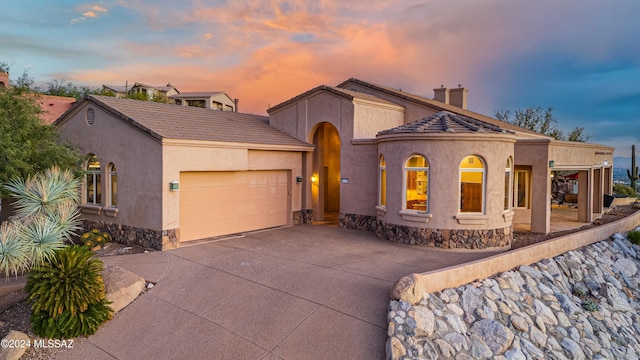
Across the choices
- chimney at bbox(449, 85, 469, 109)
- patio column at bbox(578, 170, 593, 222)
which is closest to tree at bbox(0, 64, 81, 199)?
chimney at bbox(449, 85, 469, 109)

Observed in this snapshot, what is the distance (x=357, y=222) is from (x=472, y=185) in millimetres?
4783

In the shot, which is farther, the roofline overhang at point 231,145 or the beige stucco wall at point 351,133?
the beige stucco wall at point 351,133

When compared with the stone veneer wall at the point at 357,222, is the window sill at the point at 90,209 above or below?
above

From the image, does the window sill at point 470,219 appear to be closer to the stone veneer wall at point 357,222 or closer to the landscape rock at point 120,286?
the stone veneer wall at point 357,222

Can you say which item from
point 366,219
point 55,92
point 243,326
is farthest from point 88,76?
point 243,326

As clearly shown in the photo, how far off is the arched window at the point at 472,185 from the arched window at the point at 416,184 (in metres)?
1.10

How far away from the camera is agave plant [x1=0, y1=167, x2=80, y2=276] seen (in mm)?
5984

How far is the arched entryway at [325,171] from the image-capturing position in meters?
15.5

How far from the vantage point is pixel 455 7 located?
52.7ft

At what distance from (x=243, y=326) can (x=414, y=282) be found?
316cm

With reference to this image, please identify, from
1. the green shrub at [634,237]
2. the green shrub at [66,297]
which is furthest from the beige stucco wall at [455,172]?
the green shrub at [66,297]

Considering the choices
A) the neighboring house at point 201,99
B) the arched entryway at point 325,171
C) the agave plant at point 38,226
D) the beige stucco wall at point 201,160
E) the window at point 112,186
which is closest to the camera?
the agave plant at point 38,226

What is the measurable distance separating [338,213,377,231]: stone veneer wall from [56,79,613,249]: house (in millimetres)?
43

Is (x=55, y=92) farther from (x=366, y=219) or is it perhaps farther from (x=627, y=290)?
(x=627, y=290)
